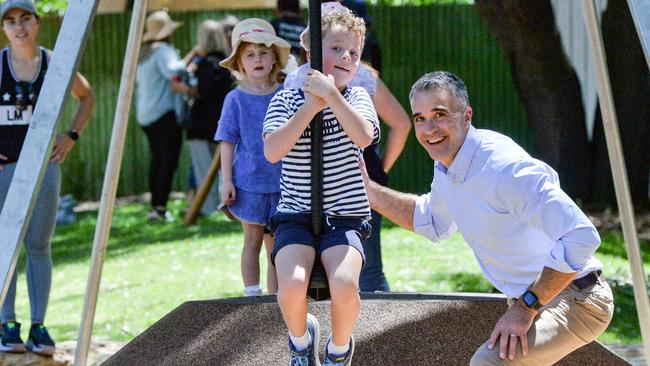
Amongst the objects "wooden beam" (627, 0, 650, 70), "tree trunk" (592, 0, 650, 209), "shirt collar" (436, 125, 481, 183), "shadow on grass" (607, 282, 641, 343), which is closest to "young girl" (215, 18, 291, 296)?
"shirt collar" (436, 125, 481, 183)

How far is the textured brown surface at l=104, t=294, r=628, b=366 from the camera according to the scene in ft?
15.9

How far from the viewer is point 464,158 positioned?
373cm

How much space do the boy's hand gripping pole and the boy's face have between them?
0.26 metres

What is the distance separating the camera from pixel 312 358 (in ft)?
14.1

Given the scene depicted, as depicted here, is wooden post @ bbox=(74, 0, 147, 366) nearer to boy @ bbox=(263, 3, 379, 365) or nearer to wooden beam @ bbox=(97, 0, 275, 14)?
boy @ bbox=(263, 3, 379, 365)

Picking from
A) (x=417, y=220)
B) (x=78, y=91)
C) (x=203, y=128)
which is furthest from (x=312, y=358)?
(x=203, y=128)

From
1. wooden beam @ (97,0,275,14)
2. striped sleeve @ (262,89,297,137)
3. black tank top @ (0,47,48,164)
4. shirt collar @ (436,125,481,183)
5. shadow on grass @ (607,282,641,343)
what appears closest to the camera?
shirt collar @ (436,125,481,183)

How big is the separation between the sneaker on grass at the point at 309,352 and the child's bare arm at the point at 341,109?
0.70 meters

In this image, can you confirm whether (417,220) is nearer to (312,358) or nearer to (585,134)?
(312,358)

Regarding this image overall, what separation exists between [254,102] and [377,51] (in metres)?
1.80

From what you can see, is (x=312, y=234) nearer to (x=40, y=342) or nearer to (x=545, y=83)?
(x=40, y=342)

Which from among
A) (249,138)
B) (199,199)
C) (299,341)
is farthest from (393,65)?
(299,341)

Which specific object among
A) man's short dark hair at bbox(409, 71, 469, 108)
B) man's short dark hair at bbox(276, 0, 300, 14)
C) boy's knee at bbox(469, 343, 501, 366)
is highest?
man's short dark hair at bbox(276, 0, 300, 14)

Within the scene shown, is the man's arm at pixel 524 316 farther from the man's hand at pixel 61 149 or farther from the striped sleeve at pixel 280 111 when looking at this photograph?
the man's hand at pixel 61 149
